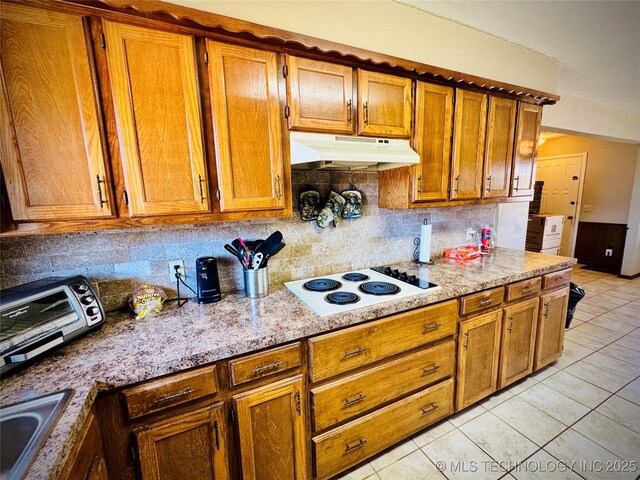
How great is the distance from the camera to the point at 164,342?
110 cm

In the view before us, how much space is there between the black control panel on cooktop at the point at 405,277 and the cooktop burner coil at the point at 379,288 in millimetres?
152

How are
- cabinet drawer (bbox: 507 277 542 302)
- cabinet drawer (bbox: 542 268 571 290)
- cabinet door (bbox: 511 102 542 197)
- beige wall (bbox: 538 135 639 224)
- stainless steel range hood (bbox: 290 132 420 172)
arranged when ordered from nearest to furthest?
stainless steel range hood (bbox: 290 132 420 172) < cabinet drawer (bbox: 507 277 542 302) < cabinet drawer (bbox: 542 268 571 290) < cabinet door (bbox: 511 102 542 197) < beige wall (bbox: 538 135 639 224)

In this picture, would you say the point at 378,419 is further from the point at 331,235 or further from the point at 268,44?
the point at 268,44

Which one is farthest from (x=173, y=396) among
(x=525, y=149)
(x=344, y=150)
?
(x=525, y=149)

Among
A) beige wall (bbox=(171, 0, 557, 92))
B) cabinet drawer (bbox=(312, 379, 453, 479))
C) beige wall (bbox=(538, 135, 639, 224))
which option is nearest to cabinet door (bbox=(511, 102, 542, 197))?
beige wall (bbox=(171, 0, 557, 92))

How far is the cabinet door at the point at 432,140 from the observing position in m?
1.76

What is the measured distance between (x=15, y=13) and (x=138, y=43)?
361 mm

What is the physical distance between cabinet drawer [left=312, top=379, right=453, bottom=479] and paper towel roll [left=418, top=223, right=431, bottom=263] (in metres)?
0.90

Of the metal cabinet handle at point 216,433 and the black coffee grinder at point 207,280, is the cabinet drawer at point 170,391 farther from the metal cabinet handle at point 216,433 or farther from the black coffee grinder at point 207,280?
the black coffee grinder at point 207,280

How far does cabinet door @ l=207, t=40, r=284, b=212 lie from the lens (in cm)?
124

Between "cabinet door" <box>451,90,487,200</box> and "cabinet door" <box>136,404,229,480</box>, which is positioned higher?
"cabinet door" <box>451,90,487,200</box>

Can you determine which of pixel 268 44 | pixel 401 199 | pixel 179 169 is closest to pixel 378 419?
pixel 401 199

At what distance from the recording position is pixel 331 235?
6.38 ft

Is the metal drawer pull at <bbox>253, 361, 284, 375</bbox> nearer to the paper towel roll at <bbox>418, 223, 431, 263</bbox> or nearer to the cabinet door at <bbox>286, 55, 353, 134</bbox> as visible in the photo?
the cabinet door at <bbox>286, 55, 353, 134</bbox>
